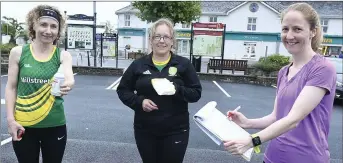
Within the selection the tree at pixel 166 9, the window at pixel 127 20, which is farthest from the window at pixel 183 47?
the tree at pixel 166 9

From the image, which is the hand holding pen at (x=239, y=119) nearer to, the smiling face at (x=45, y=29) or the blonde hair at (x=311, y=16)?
the blonde hair at (x=311, y=16)

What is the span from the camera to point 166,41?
249 cm

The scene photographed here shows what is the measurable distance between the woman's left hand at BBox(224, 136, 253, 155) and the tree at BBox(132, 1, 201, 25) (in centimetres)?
1814

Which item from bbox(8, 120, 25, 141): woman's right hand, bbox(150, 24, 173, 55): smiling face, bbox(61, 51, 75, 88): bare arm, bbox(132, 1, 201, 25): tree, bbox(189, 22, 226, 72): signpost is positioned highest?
bbox(132, 1, 201, 25): tree

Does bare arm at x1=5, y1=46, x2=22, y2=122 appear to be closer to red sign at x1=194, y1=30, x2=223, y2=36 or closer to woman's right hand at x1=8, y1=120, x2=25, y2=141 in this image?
woman's right hand at x1=8, y1=120, x2=25, y2=141

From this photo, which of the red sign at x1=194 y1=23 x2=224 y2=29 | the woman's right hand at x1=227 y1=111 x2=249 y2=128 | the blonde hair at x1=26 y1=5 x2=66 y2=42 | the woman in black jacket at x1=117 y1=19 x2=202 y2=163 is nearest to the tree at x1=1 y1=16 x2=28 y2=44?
the red sign at x1=194 y1=23 x2=224 y2=29

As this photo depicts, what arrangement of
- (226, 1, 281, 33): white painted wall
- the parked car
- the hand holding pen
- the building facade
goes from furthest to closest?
(226, 1, 281, 33): white painted wall → the building facade → the parked car → the hand holding pen

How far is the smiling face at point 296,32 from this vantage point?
1.68 m

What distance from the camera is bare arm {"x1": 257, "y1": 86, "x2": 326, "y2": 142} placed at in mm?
1595

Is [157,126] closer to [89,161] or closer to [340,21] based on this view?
[89,161]

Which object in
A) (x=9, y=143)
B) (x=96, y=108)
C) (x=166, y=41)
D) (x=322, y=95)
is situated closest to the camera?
(x=322, y=95)

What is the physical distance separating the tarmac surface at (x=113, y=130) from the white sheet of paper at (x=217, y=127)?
2.50m

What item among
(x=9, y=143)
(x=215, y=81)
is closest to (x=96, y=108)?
(x=9, y=143)

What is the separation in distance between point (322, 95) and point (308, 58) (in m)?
0.25
